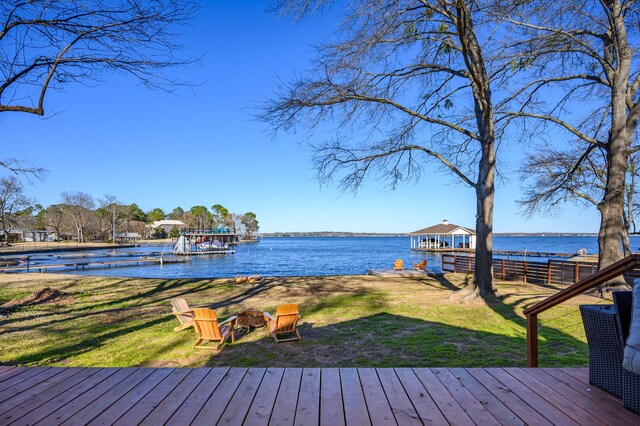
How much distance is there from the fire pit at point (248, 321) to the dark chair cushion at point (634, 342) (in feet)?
22.3

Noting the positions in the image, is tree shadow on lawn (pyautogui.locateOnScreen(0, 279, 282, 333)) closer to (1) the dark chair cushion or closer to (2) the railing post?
(2) the railing post

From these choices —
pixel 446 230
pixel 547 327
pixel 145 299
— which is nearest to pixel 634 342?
pixel 547 327

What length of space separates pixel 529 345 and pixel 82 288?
16031 mm

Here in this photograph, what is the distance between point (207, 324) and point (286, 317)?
1479mm

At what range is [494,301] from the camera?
35.9 ft

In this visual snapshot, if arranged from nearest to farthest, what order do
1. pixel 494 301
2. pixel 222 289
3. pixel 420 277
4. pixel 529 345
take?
Result: pixel 529 345, pixel 494 301, pixel 222 289, pixel 420 277

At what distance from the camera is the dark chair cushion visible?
8.10 feet

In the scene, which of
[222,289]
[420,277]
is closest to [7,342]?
[222,289]

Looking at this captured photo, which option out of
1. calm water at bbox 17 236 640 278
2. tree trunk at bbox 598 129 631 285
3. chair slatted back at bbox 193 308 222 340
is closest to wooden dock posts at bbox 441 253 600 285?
tree trunk at bbox 598 129 631 285

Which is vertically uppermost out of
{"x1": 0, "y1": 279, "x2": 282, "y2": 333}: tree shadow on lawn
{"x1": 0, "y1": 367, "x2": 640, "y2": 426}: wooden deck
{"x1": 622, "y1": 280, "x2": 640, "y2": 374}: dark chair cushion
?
{"x1": 622, "y1": 280, "x2": 640, "y2": 374}: dark chair cushion

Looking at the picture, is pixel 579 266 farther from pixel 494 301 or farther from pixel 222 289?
pixel 222 289

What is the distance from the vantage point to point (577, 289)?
130 inches

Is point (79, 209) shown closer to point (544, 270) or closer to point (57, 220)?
point (57, 220)

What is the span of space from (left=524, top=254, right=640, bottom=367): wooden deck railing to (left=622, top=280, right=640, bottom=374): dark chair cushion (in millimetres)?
245
